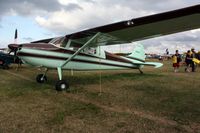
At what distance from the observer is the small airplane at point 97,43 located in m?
6.82

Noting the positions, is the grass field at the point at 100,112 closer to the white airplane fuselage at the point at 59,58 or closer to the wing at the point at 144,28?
the white airplane fuselage at the point at 59,58

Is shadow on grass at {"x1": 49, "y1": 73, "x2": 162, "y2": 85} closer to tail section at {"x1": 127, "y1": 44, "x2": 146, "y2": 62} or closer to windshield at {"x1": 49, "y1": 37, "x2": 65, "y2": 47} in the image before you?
tail section at {"x1": 127, "y1": 44, "x2": 146, "y2": 62}

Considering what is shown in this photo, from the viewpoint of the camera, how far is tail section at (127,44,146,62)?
14.5 m

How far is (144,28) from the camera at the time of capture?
8.12 m

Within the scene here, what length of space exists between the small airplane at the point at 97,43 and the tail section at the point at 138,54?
173cm

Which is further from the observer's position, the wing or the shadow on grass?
the shadow on grass

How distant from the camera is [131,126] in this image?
487 centimetres

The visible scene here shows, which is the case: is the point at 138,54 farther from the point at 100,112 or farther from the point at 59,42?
the point at 100,112

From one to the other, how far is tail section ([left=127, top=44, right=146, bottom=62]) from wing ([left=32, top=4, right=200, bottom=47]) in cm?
364

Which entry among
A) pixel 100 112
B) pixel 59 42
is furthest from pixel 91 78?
pixel 100 112

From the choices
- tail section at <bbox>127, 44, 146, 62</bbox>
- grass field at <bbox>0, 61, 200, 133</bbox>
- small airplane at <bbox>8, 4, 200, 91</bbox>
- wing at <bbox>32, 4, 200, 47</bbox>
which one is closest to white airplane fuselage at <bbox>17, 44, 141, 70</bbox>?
small airplane at <bbox>8, 4, 200, 91</bbox>

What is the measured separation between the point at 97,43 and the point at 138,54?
482 cm

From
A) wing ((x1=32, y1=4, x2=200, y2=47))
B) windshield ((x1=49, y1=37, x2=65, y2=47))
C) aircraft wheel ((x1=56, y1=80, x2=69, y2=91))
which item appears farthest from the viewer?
windshield ((x1=49, y1=37, x2=65, y2=47))

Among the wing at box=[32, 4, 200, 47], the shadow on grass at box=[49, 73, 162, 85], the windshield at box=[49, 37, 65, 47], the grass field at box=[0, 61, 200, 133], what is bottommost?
the grass field at box=[0, 61, 200, 133]
